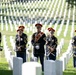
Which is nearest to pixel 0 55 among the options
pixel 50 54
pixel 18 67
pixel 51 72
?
pixel 50 54

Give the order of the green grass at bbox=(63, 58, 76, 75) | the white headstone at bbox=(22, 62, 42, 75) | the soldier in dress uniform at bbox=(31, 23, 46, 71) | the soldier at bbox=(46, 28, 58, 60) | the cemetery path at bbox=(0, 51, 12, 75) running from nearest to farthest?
the white headstone at bbox=(22, 62, 42, 75) < the cemetery path at bbox=(0, 51, 12, 75) < the soldier in dress uniform at bbox=(31, 23, 46, 71) < the soldier at bbox=(46, 28, 58, 60) < the green grass at bbox=(63, 58, 76, 75)

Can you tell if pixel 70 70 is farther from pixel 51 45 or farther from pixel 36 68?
pixel 36 68

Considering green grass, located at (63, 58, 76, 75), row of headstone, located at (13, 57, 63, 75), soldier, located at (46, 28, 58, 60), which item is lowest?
green grass, located at (63, 58, 76, 75)

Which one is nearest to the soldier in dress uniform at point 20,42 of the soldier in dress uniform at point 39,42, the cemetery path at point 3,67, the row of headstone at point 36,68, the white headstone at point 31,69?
the soldier in dress uniform at point 39,42

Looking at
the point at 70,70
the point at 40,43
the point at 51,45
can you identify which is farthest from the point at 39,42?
the point at 70,70

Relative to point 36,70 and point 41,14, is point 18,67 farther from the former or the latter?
point 41,14

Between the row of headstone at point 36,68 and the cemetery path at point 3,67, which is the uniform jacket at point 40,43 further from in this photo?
the row of headstone at point 36,68

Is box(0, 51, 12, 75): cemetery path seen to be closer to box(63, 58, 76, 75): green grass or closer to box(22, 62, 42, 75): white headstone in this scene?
box(63, 58, 76, 75): green grass

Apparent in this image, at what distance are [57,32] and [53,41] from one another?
16.2m

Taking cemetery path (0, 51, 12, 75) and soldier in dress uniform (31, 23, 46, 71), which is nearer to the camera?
cemetery path (0, 51, 12, 75)

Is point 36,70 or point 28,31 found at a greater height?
point 28,31

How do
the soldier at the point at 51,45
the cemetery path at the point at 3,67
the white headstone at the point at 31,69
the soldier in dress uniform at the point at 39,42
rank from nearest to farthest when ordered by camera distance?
the white headstone at the point at 31,69
the cemetery path at the point at 3,67
the soldier in dress uniform at the point at 39,42
the soldier at the point at 51,45

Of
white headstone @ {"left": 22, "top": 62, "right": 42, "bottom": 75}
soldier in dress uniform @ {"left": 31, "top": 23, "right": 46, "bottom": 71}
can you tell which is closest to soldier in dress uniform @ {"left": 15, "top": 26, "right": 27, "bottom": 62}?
soldier in dress uniform @ {"left": 31, "top": 23, "right": 46, "bottom": 71}

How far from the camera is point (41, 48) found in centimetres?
1264
